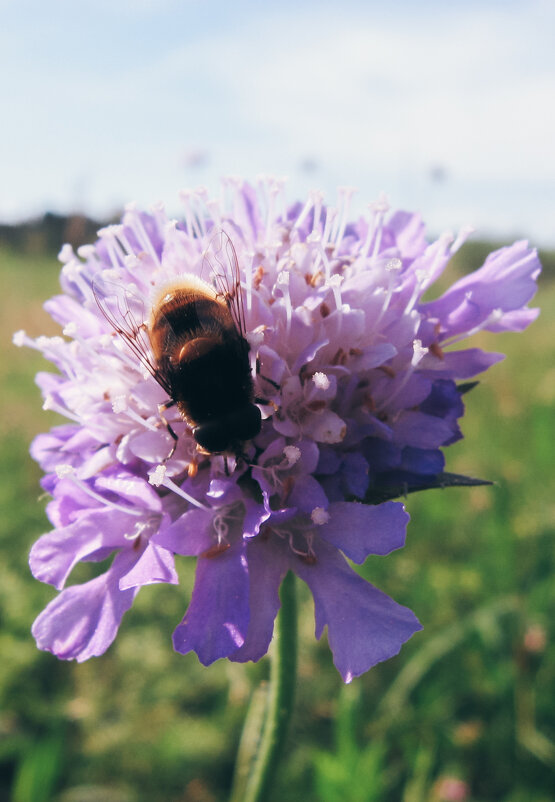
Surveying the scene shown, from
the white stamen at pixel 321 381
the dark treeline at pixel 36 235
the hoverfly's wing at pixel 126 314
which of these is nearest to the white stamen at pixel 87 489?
the hoverfly's wing at pixel 126 314

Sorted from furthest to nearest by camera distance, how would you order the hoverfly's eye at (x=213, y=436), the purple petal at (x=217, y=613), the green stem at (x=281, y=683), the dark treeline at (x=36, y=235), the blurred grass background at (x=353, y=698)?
the dark treeline at (x=36, y=235), the blurred grass background at (x=353, y=698), the green stem at (x=281, y=683), the hoverfly's eye at (x=213, y=436), the purple petal at (x=217, y=613)

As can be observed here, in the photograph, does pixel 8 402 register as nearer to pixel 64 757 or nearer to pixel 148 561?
pixel 64 757

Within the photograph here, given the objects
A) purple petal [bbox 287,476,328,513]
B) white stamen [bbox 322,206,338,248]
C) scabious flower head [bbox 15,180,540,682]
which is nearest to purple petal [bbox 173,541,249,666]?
scabious flower head [bbox 15,180,540,682]

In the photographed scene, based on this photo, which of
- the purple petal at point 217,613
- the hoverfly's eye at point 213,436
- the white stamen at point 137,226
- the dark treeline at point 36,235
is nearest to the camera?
the purple petal at point 217,613

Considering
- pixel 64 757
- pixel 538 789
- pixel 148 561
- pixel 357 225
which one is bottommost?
pixel 538 789

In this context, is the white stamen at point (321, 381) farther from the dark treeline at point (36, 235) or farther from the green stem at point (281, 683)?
the dark treeline at point (36, 235)

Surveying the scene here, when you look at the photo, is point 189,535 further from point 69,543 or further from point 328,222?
point 328,222

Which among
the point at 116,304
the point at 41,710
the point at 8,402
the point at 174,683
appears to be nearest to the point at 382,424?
the point at 116,304
